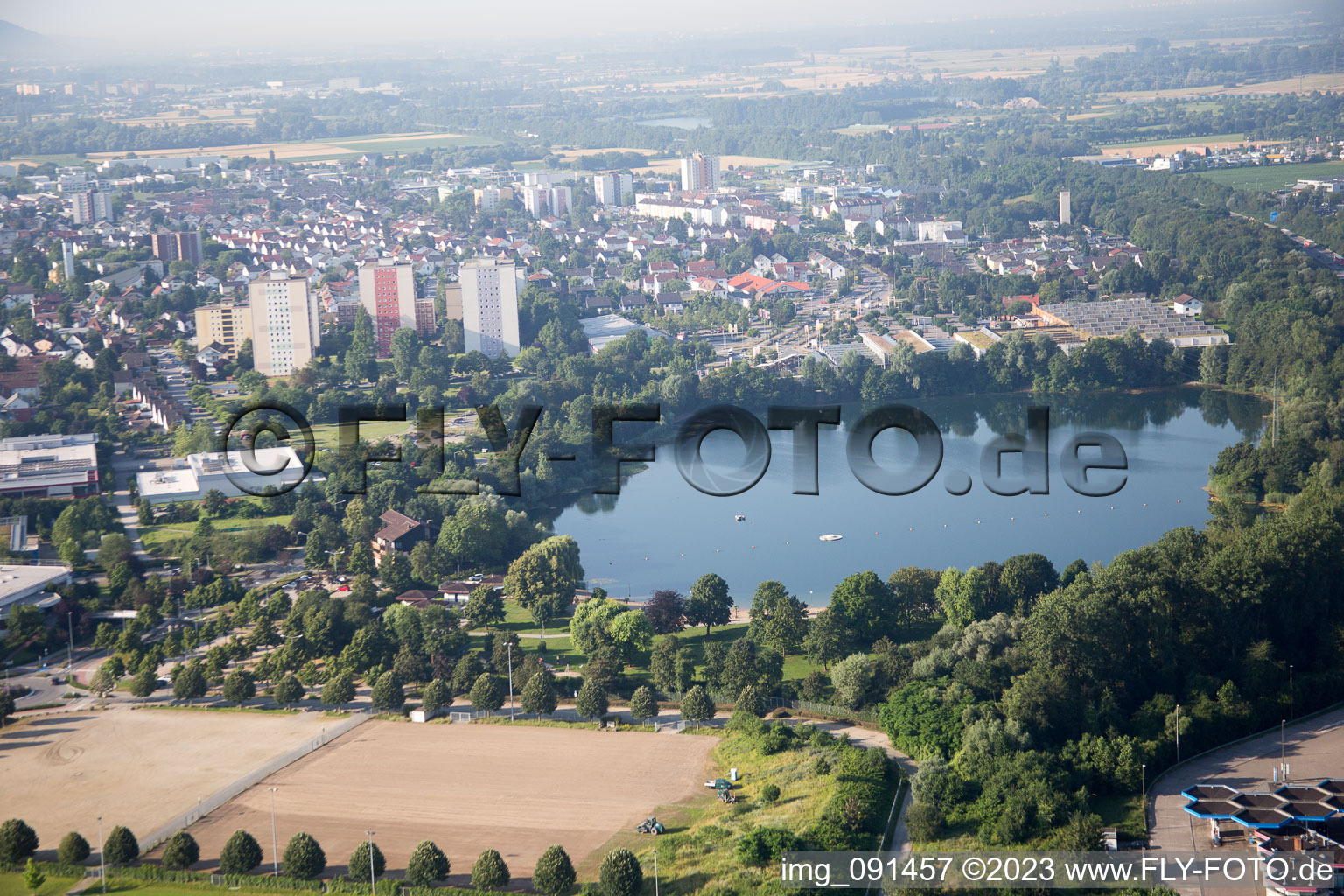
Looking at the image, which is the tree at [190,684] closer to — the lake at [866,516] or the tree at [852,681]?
the lake at [866,516]

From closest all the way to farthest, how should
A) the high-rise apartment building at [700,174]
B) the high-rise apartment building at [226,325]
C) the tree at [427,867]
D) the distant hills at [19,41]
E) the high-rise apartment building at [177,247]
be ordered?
the tree at [427,867] → the high-rise apartment building at [226,325] → the high-rise apartment building at [177,247] → the high-rise apartment building at [700,174] → the distant hills at [19,41]

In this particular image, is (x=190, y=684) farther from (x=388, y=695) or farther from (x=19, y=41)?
(x=19, y=41)

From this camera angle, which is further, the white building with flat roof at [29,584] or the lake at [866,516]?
the lake at [866,516]

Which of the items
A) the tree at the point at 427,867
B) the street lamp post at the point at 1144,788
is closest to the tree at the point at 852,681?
the street lamp post at the point at 1144,788

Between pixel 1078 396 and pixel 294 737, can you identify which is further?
pixel 1078 396

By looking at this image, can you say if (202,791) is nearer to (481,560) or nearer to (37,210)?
(481,560)

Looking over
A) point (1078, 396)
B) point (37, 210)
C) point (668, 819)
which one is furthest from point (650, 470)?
point (37, 210)
